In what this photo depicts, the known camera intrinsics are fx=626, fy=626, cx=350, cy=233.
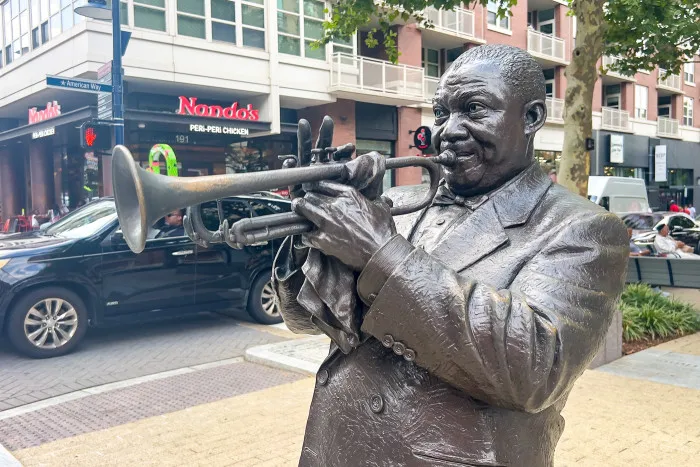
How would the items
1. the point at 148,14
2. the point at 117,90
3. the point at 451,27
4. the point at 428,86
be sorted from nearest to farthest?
1. the point at 117,90
2. the point at 148,14
3. the point at 428,86
4. the point at 451,27

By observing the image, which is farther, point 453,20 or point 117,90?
point 453,20

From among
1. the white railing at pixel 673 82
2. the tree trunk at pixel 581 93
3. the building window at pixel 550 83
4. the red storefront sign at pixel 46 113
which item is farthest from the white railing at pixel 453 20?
the white railing at pixel 673 82

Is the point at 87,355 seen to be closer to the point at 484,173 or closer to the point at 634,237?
the point at 484,173

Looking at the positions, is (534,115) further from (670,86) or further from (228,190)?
(670,86)

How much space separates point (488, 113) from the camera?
1.71 metres

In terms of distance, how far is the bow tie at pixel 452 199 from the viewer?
1.81m

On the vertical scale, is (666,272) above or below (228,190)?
below

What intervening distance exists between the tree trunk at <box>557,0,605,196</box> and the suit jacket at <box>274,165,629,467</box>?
6.63 m

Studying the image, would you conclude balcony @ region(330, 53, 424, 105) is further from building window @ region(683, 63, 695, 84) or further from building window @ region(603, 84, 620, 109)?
building window @ region(683, 63, 695, 84)

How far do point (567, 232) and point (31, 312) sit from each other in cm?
692

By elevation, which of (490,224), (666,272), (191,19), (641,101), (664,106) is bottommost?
(666,272)

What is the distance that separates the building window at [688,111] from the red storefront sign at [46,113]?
33.1m

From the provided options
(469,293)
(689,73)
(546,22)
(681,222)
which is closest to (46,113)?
(681,222)

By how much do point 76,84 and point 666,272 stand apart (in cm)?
978
